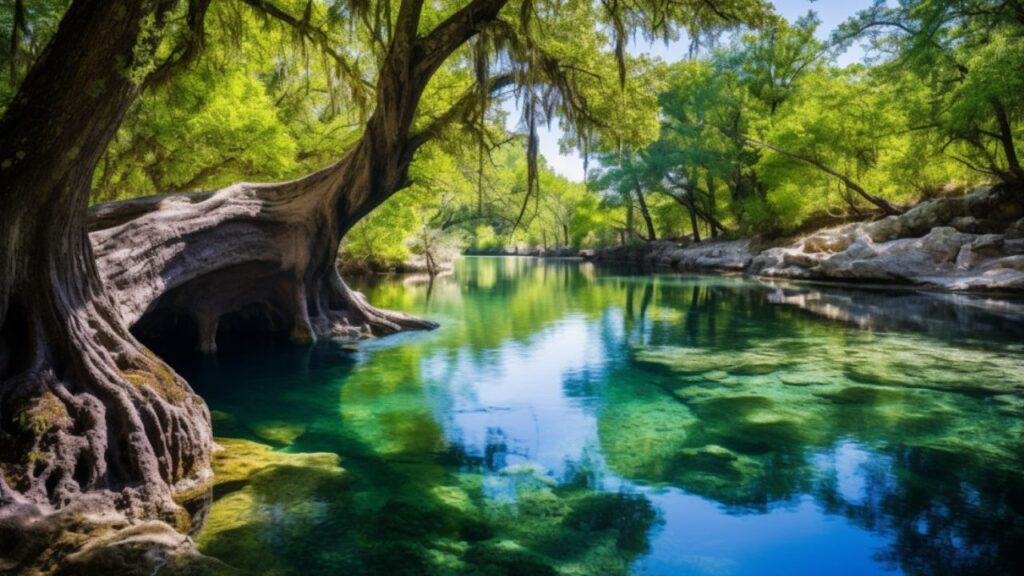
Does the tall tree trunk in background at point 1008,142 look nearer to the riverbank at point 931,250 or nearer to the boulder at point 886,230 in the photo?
the riverbank at point 931,250

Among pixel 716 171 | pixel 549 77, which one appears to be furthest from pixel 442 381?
pixel 716 171

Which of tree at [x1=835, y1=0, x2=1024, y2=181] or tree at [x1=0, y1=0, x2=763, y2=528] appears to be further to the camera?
tree at [x1=835, y1=0, x2=1024, y2=181]

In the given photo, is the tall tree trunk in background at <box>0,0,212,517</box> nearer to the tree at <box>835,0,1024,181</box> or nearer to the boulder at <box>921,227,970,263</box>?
the tree at <box>835,0,1024,181</box>

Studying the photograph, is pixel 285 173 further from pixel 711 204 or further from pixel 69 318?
pixel 711 204

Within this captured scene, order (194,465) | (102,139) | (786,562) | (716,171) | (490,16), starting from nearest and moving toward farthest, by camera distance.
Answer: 1. (786,562)
2. (102,139)
3. (194,465)
4. (490,16)
5. (716,171)

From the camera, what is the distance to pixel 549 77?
10.2 meters

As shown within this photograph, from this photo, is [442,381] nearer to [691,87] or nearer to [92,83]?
[92,83]

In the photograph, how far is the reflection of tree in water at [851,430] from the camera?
16.7ft

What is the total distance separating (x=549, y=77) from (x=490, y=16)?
5.24 ft

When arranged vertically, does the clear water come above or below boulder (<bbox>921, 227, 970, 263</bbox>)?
below

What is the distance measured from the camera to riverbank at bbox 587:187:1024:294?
22344 mm

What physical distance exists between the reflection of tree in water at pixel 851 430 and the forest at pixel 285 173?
870 millimetres

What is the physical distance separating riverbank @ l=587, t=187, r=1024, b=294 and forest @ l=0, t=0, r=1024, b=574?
12 cm

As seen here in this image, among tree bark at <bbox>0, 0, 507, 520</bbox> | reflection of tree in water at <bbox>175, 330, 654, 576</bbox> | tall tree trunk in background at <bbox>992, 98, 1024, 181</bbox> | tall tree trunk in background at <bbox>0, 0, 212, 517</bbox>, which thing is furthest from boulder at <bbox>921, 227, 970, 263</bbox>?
tall tree trunk in background at <bbox>0, 0, 212, 517</bbox>
